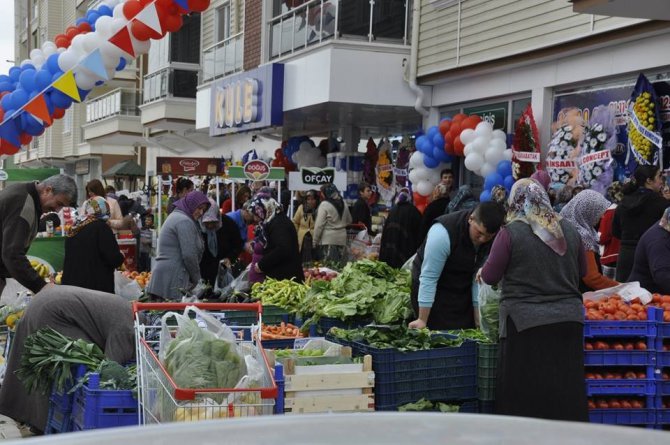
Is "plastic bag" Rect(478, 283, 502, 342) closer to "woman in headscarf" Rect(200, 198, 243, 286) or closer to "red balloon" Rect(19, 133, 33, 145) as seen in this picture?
"woman in headscarf" Rect(200, 198, 243, 286)

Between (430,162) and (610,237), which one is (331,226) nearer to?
(430,162)

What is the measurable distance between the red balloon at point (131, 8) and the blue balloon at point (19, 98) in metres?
1.90

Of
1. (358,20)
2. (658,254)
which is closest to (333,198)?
(358,20)

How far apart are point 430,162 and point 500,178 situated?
238cm

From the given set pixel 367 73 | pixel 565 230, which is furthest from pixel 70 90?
pixel 565 230

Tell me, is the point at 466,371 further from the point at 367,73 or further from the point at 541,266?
the point at 367,73

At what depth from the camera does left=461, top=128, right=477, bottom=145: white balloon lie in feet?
45.1

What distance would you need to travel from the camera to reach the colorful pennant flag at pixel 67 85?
13.1 metres

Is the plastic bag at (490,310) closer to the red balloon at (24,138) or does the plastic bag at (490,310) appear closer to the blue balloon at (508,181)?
the blue balloon at (508,181)

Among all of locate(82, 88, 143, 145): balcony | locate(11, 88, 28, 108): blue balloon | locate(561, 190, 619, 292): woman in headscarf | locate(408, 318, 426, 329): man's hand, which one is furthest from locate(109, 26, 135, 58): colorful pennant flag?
locate(82, 88, 143, 145): balcony

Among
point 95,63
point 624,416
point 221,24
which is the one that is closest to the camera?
point 624,416

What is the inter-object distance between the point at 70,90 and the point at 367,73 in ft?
17.4

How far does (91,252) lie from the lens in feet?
30.5

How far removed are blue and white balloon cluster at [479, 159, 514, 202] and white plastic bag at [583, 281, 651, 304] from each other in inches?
216
